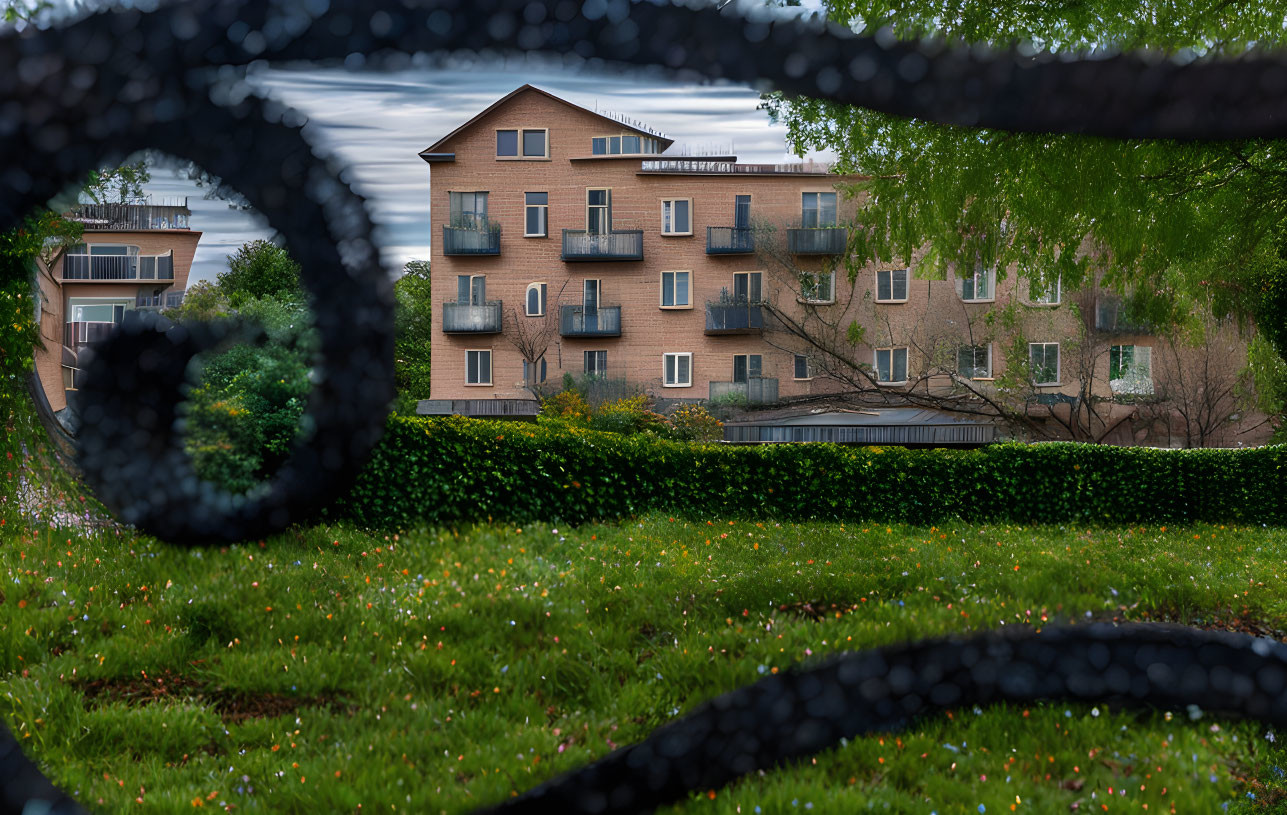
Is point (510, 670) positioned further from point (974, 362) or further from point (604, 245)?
point (974, 362)

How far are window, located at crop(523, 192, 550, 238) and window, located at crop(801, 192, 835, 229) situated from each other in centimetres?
685

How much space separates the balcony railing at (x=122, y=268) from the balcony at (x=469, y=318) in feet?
56.4

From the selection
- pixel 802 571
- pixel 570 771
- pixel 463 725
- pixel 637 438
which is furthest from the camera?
pixel 637 438

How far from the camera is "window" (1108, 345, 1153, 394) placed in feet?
66.3

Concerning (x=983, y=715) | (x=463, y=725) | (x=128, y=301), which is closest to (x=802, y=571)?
(x=983, y=715)

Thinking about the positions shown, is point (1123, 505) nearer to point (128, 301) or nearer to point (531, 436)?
point (531, 436)

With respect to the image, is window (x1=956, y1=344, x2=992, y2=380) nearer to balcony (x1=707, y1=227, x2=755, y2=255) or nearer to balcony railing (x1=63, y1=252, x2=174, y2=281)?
balcony (x1=707, y1=227, x2=755, y2=255)

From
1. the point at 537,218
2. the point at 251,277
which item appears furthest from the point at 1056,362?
the point at 251,277

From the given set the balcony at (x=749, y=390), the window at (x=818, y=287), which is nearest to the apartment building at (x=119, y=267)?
the balcony at (x=749, y=390)

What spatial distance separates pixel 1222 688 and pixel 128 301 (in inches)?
170

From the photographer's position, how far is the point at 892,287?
2030cm

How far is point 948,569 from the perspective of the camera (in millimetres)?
4434

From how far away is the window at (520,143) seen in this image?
20781 millimetres

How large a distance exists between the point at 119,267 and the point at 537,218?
18763 millimetres
